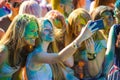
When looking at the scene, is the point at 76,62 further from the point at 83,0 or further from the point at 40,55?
the point at 83,0

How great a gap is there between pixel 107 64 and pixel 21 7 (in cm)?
137

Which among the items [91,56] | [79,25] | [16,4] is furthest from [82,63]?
[16,4]

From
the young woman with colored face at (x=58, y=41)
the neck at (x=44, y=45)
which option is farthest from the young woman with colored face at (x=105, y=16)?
the neck at (x=44, y=45)

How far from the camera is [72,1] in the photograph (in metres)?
6.34

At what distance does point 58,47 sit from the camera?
16.9 ft

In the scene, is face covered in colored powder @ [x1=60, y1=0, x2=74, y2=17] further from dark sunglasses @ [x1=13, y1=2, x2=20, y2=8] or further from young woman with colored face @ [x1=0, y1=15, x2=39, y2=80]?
young woman with colored face @ [x1=0, y1=15, x2=39, y2=80]

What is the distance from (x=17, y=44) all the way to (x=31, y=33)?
18cm

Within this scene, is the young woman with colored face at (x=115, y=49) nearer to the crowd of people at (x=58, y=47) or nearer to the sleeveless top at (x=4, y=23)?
the crowd of people at (x=58, y=47)

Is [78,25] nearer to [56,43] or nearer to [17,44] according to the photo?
[56,43]

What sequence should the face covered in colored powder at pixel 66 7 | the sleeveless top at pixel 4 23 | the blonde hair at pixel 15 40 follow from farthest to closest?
the face covered in colored powder at pixel 66 7, the sleeveless top at pixel 4 23, the blonde hair at pixel 15 40

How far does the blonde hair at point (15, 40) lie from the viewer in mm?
4434

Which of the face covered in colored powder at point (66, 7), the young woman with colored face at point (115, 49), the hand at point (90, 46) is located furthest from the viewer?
the face covered in colored powder at point (66, 7)

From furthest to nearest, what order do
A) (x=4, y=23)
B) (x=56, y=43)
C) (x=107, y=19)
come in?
(x=4, y=23) < (x=107, y=19) < (x=56, y=43)

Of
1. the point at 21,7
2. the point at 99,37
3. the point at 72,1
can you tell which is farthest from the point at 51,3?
the point at 99,37
